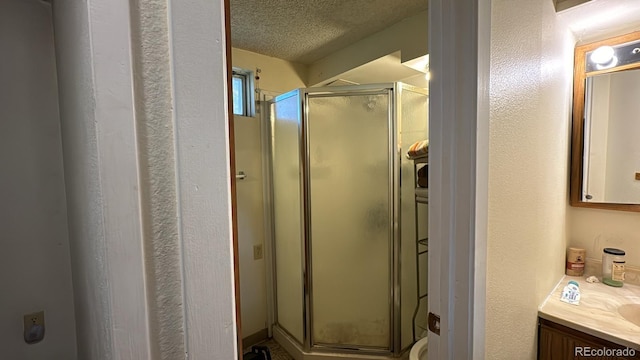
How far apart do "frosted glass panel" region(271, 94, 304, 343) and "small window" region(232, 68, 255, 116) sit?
194mm

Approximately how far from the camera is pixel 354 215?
6.50 feet

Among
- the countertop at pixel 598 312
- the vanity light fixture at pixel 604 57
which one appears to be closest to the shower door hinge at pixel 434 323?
the countertop at pixel 598 312

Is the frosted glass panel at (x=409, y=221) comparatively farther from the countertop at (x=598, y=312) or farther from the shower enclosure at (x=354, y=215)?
the countertop at (x=598, y=312)

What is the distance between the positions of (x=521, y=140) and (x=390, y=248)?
1157mm

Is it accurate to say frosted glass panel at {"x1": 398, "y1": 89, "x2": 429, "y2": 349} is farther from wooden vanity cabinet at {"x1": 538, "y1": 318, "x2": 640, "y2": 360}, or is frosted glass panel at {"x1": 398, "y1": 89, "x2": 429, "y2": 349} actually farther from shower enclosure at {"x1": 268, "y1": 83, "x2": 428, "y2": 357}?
wooden vanity cabinet at {"x1": 538, "y1": 318, "x2": 640, "y2": 360}

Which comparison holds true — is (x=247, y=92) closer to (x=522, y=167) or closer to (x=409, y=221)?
(x=409, y=221)

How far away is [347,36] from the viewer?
1.93 meters

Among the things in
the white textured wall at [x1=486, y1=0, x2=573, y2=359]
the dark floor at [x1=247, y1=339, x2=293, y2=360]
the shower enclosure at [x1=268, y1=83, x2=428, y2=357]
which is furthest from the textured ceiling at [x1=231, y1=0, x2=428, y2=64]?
the dark floor at [x1=247, y1=339, x2=293, y2=360]

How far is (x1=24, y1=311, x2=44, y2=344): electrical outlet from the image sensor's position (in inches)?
32.4

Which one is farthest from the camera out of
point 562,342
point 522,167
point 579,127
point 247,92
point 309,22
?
point 247,92

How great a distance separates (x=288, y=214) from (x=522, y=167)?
1.53 m

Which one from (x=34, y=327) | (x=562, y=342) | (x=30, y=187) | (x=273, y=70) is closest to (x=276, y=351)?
(x=34, y=327)

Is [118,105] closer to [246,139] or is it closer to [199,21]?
[199,21]

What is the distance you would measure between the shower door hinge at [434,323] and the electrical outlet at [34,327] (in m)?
1.15
